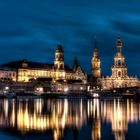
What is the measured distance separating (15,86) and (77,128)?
12239 centimetres

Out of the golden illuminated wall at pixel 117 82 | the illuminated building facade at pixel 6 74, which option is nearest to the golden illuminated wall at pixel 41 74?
the illuminated building facade at pixel 6 74

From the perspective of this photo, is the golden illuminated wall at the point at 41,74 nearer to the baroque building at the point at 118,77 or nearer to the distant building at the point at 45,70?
the distant building at the point at 45,70

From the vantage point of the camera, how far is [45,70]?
18275cm

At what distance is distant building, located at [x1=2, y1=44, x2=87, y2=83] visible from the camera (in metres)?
174

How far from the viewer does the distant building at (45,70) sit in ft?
573

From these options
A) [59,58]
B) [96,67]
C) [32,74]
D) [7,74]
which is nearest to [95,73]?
[96,67]

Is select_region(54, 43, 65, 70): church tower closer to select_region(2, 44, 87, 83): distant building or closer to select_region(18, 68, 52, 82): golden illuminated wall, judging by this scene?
select_region(2, 44, 87, 83): distant building

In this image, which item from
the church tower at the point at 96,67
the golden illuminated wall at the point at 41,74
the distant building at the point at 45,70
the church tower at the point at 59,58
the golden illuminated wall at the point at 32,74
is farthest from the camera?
the church tower at the point at 96,67

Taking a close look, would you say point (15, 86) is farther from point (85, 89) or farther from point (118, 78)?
point (118, 78)

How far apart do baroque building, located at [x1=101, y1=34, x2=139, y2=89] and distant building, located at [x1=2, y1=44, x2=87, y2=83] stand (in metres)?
9.18

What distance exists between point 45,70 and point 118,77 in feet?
92.4

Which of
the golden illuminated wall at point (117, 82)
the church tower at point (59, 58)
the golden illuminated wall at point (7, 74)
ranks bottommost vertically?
the golden illuminated wall at point (117, 82)

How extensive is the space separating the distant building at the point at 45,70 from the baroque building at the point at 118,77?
30.1 ft

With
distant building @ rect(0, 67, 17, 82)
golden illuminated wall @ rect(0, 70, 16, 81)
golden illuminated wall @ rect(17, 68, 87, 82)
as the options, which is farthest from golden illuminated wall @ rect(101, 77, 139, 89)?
distant building @ rect(0, 67, 17, 82)
